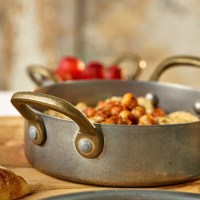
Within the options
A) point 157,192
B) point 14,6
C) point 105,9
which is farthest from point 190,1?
point 157,192

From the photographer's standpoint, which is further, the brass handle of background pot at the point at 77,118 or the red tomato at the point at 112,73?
the red tomato at the point at 112,73

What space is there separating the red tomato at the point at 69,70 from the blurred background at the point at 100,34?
1479 mm

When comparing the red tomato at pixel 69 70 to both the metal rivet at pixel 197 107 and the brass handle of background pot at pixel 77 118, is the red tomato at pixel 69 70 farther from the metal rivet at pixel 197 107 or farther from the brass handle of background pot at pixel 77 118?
the brass handle of background pot at pixel 77 118

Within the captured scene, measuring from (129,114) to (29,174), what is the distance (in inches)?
9.1

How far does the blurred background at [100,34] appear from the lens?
3.69m

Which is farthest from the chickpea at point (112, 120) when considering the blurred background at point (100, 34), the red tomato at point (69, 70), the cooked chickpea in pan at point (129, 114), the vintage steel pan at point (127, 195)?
the blurred background at point (100, 34)

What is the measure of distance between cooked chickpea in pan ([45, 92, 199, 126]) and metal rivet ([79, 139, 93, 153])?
118 mm

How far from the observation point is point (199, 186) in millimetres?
1342

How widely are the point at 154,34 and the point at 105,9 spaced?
0.30 m

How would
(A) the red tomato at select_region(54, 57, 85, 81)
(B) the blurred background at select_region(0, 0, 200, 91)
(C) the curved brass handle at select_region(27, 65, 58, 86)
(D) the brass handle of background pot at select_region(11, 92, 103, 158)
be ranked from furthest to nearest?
(B) the blurred background at select_region(0, 0, 200, 91) < (A) the red tomato at select_region(54, 57, 85, 81) < (C) the curved brass handle at select_region(27, 65, 58, 86) < (D) the brass handle of background pot at select_region(11, 92, 103, 158)

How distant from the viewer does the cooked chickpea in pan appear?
1.41 meters

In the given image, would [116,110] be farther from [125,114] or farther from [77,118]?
[77,118]

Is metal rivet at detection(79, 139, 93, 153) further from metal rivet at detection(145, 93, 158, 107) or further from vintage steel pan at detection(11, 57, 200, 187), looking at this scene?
metal rivet at detection(145, 93, 158, 107)

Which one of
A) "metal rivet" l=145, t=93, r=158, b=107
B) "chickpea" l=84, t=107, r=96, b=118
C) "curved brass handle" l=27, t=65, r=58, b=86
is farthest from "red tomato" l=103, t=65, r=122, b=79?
"chickpea" l=84, t=107, r=96, b=118
